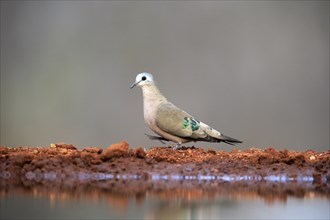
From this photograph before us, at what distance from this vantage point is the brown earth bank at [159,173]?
2332 mm

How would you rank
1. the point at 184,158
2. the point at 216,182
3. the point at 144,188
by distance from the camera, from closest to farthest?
the point at 144,188
the point at 216,182
the point at 184,158

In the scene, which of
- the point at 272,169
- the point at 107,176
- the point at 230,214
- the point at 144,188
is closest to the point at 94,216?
the point at 230,214

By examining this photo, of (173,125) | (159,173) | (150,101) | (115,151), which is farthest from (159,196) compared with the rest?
(150,101)

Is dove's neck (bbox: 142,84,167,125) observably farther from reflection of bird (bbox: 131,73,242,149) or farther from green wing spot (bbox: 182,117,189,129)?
green wing spot (bbox: 182,117,189,129)

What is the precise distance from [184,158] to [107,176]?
22.2 inches

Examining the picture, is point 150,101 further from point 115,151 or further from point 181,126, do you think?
point 115,151

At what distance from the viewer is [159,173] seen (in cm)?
260

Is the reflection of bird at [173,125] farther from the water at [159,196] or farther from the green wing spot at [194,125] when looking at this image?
the water at [159,196]

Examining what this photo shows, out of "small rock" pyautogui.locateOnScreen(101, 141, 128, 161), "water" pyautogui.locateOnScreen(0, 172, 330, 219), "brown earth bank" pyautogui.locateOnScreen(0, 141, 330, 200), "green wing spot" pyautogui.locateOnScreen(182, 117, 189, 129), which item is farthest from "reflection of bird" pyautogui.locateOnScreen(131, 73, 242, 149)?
"water" pyautogui.locateOnScreen(0, 172, 330, 219)

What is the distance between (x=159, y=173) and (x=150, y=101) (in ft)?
4.89

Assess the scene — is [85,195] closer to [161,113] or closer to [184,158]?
[184,158]

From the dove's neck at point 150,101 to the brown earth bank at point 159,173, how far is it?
100cm

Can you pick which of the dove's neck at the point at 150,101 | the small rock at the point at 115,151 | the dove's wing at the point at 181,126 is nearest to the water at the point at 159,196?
the small rock at the point at 115,151

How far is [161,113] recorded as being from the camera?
392 cm
